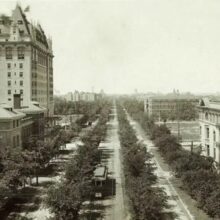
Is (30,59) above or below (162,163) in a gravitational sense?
above

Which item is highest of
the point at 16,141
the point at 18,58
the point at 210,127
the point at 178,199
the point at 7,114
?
the point at 18,58

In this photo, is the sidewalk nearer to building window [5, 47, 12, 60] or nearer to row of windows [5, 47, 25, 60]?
row of windows [5, 47, 25, 60]

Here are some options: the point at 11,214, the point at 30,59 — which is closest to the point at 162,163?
the point at 11,214

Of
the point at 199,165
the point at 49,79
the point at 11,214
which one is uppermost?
the point at 49,79

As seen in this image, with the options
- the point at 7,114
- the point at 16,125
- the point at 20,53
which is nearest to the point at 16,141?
the point at 16,125

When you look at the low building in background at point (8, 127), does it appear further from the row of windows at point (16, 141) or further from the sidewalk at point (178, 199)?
the sidewalk at point (178, 199)

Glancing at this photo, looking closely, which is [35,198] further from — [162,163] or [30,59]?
[30,59]

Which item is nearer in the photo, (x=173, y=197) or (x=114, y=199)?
(x=114, y=199)

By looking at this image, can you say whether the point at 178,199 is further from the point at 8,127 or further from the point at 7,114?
the point at 7,114

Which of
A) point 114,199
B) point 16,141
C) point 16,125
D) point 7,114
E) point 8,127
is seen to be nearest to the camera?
point 114,199
